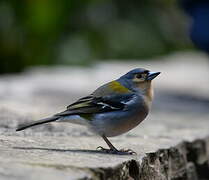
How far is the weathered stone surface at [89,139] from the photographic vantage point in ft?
11.3

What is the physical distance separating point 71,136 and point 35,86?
358 cm

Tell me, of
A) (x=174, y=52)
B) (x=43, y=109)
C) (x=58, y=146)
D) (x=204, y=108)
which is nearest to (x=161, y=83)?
(x=204, y=108)

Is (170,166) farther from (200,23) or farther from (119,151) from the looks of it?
(200,23)

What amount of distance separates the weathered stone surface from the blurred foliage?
1535 mm

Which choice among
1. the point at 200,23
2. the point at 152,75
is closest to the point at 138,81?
the point at 152,75

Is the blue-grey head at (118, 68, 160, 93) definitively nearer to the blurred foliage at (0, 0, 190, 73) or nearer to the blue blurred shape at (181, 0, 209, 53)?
the blue blurred shape at (181, 0, 209, 53)

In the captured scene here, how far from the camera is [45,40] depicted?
11258mm

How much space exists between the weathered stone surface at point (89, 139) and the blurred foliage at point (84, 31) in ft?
5.04

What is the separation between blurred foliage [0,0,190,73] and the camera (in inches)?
428

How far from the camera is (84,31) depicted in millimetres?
11953

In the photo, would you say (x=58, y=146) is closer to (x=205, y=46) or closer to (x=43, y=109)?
(x=43, y=109)

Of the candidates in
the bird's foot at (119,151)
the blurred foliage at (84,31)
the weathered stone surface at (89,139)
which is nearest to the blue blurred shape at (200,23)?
the weathered stone surface at (89,139)

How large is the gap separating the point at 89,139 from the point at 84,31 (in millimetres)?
7239

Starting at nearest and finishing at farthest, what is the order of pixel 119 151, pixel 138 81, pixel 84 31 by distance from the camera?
pixel 119 151 < pixel 138 81 < pixel 84 31
